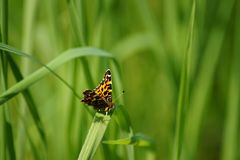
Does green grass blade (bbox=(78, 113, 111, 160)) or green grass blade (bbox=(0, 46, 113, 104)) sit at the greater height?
green grass blade (bbox=(0, 46, 113, 104))

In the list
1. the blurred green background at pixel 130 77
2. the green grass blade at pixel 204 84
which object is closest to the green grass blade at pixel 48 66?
the blurred green background at pixel 130 77

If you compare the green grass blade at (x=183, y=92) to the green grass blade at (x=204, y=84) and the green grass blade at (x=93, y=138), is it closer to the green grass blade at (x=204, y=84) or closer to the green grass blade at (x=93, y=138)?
the green grass blade at (x=93, y=138)

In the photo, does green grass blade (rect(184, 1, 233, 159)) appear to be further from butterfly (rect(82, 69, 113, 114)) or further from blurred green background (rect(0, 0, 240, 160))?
butterfly (rect(82, 69, 113, 114))

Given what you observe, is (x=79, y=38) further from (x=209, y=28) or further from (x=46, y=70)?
(x=209, y=28)

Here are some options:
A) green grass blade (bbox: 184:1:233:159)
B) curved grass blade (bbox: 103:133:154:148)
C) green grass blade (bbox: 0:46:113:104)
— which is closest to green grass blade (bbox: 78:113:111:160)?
curved grass blade (bbox: 103:133:154:148)

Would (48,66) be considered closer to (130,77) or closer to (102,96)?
(102,96)

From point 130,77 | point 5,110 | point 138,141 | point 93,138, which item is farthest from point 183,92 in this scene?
point 130,77
